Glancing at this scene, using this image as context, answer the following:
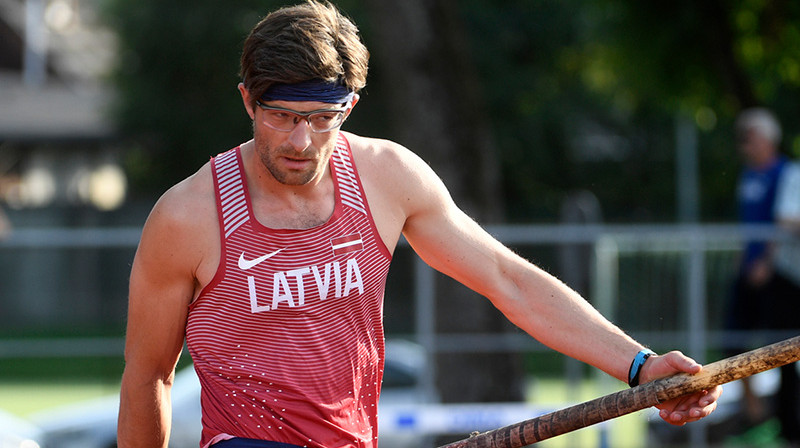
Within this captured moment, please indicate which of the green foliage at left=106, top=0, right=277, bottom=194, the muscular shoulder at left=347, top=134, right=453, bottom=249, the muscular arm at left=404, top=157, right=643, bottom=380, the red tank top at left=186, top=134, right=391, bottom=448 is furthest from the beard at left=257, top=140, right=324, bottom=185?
the green foliage at left=106, top=0, right=277, bottom=194

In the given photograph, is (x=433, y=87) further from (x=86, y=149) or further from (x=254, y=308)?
(x=86, y=149)

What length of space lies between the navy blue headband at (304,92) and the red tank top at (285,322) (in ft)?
0.91

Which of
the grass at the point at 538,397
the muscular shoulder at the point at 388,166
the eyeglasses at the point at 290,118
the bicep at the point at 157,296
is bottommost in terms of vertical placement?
the grass at the point at 538,397

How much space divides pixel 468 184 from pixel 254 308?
6.39 metres

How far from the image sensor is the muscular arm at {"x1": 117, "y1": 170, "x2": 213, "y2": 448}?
300 cm

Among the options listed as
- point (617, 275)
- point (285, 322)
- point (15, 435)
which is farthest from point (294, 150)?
point (617, 275)

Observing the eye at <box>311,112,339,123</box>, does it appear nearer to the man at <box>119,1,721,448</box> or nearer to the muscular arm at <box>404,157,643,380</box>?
the man at <box>119,1,721,448</box>

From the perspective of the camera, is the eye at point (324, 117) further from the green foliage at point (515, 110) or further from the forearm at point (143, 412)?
the green foliage at point (515, 110)

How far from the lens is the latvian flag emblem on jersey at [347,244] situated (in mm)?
3115

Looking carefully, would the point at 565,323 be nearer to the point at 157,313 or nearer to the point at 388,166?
the point at 388,166

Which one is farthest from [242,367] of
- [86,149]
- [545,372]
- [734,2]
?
[86,149]

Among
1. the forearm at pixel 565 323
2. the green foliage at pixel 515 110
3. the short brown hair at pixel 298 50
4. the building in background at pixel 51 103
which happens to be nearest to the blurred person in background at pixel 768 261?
the forearm at pixel 565 323

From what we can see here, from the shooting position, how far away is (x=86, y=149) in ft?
126

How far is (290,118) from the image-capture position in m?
3.01
